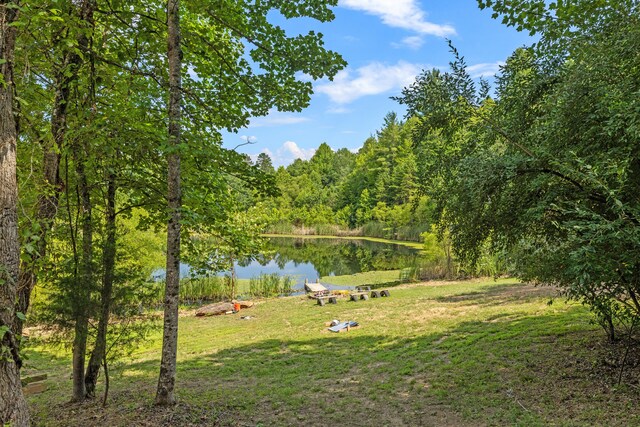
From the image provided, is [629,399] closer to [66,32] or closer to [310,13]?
[310,13]

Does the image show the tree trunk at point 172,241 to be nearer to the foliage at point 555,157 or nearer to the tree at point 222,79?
the tree at point 222,79

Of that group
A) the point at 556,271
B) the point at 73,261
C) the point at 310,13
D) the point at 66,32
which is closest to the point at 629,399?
the point at 556,271

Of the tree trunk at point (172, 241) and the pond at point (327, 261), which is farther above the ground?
the tree trunk at point (172, 241)

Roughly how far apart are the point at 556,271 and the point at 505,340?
10.7 feet

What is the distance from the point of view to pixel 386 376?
723cm

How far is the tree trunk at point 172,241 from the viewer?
5.15 metres

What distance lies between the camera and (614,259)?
12.9ft

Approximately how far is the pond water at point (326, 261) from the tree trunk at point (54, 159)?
16858 millimetres

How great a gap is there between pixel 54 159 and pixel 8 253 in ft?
6.46

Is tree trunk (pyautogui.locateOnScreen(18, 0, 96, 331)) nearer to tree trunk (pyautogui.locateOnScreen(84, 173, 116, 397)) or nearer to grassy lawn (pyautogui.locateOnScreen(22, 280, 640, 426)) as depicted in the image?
tree trunk (pyautogui.locateOnScreen(84, 173, 116, 397))

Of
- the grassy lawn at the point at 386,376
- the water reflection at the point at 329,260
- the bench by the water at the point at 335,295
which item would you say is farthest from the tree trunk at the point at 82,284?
the water reflection at the point at 329,260

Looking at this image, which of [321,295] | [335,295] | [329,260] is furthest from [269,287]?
[329,260]

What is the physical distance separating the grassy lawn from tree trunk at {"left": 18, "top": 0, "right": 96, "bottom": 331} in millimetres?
2033

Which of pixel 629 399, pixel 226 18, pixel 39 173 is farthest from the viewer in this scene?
pixel 226 18
